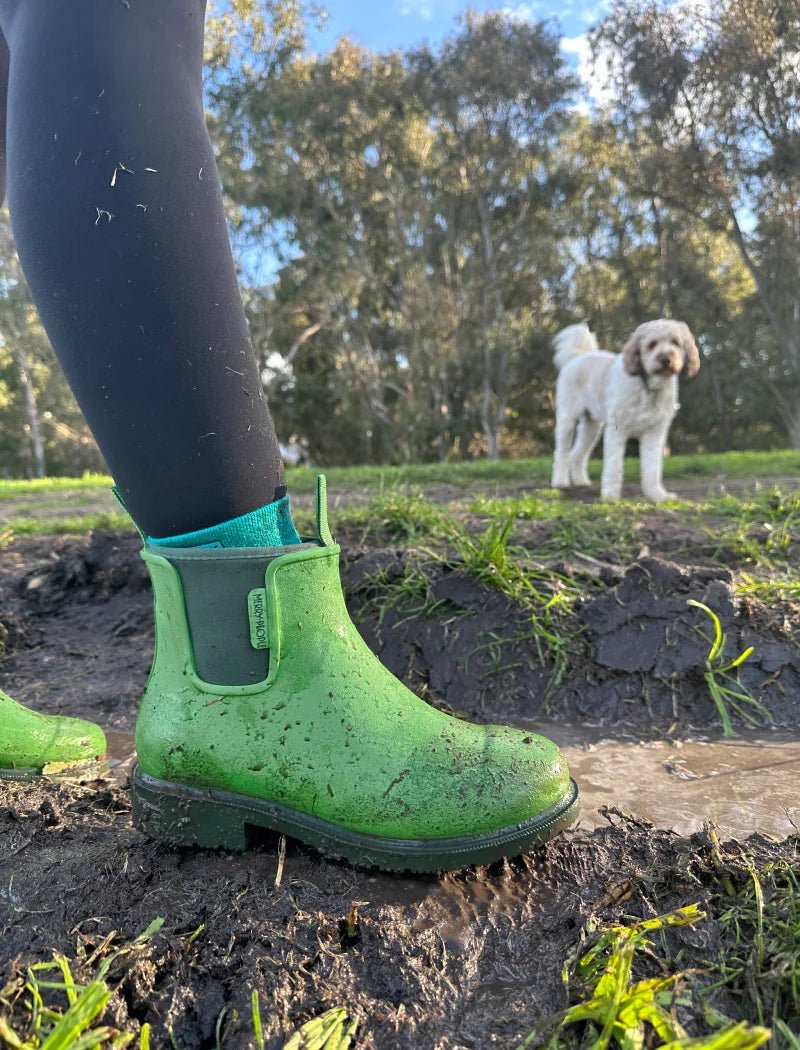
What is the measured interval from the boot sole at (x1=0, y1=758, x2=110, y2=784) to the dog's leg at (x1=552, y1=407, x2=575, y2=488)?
478 centimetres

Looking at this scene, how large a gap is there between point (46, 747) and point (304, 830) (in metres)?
0.52

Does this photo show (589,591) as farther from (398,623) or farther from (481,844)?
(481,844)

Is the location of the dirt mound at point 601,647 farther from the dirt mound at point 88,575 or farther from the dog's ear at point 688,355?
the dog's ear at point 688,355

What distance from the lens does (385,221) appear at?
53.2ft

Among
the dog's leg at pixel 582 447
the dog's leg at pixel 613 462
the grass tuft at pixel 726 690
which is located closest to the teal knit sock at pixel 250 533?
the grass tuft at pixel 726 690

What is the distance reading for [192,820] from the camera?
892 mm

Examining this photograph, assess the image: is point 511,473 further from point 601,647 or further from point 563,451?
point 601,647

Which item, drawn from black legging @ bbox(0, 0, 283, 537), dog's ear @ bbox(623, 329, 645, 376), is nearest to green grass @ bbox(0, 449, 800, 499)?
dog's ear @ bbox(623, 329, 645, 376)

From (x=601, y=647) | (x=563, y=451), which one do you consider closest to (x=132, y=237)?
(x=601, y=647)

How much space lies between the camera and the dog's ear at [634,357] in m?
4.29

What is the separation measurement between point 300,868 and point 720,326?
18657 mm

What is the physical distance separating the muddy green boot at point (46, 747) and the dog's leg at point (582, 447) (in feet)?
16.2

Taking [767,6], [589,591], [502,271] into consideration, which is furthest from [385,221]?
[589,591]

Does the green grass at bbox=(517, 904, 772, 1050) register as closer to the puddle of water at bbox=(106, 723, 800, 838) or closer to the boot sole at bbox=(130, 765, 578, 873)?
the boot sole at bbox=(130, 765, 578, 873)
